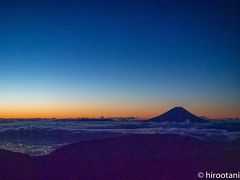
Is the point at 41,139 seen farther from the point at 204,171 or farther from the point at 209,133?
the point at 204,171

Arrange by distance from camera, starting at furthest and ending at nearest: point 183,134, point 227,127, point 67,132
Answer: point 67,132 → point 183,134 → point 227,127

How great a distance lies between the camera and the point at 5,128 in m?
7.96

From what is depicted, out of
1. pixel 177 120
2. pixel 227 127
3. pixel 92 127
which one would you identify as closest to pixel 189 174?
pixel 227 127

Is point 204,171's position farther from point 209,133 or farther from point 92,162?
point 92,162

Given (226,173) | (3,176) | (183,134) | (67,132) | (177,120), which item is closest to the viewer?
(226,173)

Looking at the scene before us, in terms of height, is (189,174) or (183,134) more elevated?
(183,134)

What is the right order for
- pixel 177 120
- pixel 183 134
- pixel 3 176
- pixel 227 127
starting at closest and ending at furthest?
pixel 3 176 < pixel 227 127 < pixel 183 134 < pixel 177 120

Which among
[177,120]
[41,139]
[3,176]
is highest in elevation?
[177,120]

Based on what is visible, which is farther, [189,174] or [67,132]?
[67,132]

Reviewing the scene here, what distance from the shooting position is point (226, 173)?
5379 mm

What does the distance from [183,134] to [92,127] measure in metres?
2.78

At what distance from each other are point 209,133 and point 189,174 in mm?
2952

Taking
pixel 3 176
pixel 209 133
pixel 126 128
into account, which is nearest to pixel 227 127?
pixel 209 133

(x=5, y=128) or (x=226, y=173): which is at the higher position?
(x=5, y=128)
